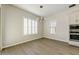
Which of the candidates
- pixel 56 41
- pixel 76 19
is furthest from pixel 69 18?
pixel 56 41

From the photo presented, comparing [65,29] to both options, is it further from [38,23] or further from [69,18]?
[38,23]

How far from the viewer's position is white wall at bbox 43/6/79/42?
10.3 feet

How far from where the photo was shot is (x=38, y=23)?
3.40m

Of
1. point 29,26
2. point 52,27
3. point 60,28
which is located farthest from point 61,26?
point 29,26

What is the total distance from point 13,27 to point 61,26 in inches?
76.6

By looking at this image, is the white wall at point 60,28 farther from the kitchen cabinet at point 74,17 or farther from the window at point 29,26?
the window at point 29,26

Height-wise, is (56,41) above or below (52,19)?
below

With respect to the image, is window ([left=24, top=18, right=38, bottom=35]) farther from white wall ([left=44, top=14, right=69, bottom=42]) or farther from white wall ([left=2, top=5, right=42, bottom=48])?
white wall ([left=44, top=14, right=69, bottom=42])

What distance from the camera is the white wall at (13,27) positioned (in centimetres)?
294

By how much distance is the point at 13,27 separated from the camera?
3.11 meters

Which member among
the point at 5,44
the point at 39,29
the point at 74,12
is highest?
the point at 74,12

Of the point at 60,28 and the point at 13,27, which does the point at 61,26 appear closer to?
the point at 60,28

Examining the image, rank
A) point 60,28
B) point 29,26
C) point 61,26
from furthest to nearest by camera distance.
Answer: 1. point 61,26
2. point 60,28
3. point 29,26
